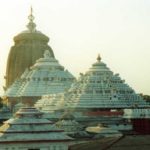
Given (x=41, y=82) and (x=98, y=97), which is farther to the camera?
(x=41, y=82)

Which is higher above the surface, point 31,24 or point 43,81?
point 31,24

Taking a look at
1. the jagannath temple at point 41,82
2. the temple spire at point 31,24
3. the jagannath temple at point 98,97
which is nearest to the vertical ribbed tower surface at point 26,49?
the temple spire at point 31,24

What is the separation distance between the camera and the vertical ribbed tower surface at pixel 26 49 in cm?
10150

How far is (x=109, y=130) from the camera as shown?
168 ft

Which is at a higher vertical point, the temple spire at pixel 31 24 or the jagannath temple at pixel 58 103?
the temple spire at pixel 31 24

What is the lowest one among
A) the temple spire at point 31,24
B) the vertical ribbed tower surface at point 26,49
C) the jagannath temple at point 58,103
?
the jagannath temple at point 58,103

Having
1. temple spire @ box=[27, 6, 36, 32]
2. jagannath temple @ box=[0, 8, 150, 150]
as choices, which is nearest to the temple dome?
jagannath temple @ box=[0, 8, 150, 150]

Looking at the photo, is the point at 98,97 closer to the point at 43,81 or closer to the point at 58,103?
the point at 58,103

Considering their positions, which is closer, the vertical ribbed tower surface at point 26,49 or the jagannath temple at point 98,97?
the jagannath temple at point 98,97

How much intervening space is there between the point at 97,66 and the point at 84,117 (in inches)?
454

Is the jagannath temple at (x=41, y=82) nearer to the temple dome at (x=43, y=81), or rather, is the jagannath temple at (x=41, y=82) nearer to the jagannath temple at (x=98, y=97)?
the temple dome at (x=43, y=81)

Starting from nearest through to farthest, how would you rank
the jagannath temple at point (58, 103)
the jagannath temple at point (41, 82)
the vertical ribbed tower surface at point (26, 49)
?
the jagannath temple at point (58, 103) < the jagannath temple at point (41, 82) < the vertical ribbed tower surface at point (26, 49)

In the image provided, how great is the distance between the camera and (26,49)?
102 meters

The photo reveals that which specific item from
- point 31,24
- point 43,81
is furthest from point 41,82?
point 31,24
